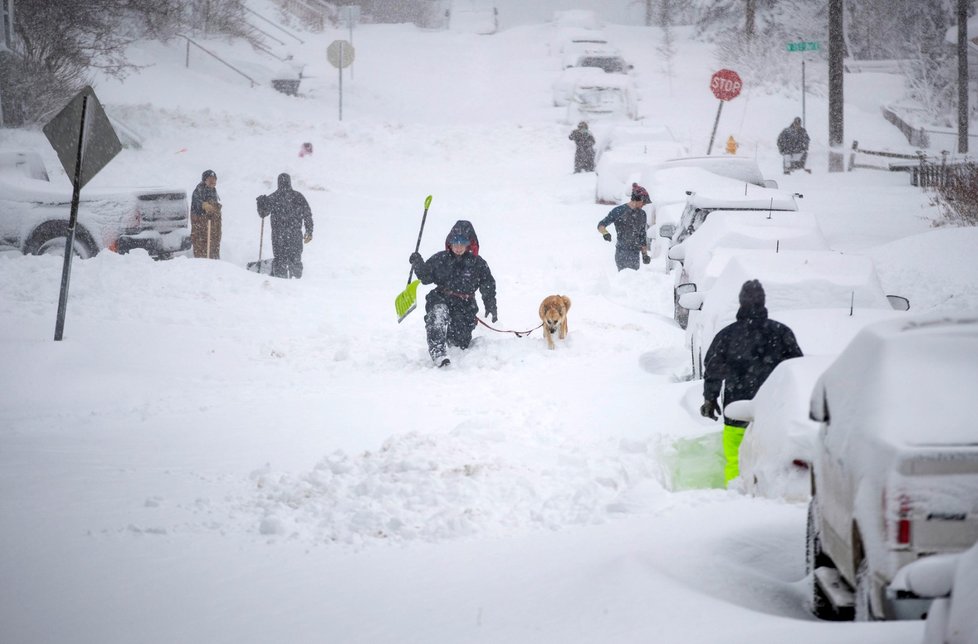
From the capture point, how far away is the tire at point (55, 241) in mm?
14500

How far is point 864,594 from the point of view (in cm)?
368

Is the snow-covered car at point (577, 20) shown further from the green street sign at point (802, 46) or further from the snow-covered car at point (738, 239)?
the snow-covered car at point (738, 239)

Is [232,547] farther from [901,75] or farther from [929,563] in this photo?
[901,75]

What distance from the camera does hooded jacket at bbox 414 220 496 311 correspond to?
453 inches

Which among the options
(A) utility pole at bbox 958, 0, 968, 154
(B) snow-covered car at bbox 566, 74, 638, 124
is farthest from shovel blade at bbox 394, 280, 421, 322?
(A) utility pole at bbox 958, 0, 968, 154

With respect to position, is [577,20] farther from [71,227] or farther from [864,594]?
[864,594]

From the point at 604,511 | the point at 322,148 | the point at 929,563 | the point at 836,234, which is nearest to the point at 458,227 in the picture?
the point at 604,511

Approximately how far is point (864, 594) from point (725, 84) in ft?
79.6

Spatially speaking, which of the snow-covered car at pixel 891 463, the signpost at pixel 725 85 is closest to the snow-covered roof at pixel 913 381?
the snow-covered car at pixel 891 463

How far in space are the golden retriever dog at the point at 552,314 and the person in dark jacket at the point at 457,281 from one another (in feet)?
1.85

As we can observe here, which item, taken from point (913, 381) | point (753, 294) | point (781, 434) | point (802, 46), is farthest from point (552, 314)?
point (802, 46)

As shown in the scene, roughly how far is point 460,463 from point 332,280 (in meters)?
10.5

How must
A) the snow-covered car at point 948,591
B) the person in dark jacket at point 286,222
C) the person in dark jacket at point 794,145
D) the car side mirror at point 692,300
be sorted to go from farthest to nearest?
the person in dark jacket at point 794,145
the person in dark jacket at point 286,222
the car side mirror at point 692,300
the snow-covered car at point 948,591

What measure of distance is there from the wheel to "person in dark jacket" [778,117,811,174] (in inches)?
994
